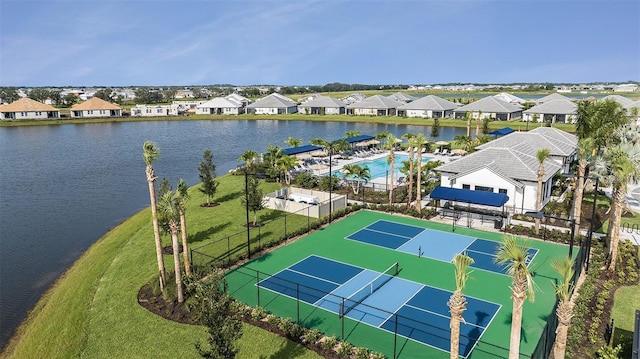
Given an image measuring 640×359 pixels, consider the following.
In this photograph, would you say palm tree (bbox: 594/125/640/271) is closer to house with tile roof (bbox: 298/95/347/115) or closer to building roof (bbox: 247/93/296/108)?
house with tile roof (bbox: 298/95/347/115)

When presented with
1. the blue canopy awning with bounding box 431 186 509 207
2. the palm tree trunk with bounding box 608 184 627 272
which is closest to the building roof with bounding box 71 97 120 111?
the blue canopy awning with bounding box 431 186 509 207

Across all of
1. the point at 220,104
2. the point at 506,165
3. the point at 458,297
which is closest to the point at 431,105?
the point at 220,104

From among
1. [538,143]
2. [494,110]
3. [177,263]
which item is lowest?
[177,263]

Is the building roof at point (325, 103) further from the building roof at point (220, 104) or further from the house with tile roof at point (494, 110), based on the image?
the house with tile roof at point (494, 110)

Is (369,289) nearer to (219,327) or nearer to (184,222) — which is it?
(184,222)

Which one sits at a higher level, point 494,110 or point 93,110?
point 93,110

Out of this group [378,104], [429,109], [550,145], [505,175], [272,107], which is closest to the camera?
[505,175]
